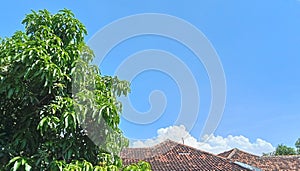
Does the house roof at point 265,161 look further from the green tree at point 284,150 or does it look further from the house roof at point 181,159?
the green tree at point 284,150

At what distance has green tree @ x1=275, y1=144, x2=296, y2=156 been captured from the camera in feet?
98.0

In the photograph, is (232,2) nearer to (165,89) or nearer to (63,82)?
(165,89)

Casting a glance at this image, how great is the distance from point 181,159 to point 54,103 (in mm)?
11193

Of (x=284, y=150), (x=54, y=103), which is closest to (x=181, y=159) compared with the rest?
(x=54, y=103)

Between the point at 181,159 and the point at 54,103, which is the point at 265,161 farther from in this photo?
the point at 54,103

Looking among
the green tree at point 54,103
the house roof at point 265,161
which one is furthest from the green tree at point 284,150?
the green tree at point 54,103

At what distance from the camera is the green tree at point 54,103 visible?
266 centimetres

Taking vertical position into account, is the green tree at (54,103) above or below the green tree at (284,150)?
below

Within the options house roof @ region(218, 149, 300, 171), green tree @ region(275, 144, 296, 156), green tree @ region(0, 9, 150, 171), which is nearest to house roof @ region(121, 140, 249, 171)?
house roof @ region(218, 149, 300, 171)

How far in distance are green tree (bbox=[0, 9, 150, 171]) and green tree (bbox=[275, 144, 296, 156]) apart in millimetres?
29965

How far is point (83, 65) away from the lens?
2.94m

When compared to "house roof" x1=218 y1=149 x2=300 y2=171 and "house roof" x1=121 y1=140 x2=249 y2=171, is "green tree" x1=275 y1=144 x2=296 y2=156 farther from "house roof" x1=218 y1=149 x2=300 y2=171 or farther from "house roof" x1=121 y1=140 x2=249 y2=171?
"house roof" x1=121 y1=140 x2=249 y2=171

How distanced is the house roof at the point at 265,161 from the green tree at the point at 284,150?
11.7 meters

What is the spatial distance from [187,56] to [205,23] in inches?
43.2
